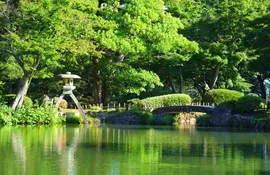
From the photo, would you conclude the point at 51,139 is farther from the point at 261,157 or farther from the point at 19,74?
the point at 19,74

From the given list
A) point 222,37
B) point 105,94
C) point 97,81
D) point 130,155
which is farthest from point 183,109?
point 130,155

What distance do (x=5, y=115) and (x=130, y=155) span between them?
1232 centimetres

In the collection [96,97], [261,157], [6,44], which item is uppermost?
[6,44]

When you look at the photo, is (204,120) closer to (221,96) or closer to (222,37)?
(221,96)

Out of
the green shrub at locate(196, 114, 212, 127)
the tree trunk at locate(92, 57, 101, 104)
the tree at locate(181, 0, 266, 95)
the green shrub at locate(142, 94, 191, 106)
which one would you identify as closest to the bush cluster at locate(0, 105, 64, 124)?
the green shrub at locate(142, 94, 191, 106)

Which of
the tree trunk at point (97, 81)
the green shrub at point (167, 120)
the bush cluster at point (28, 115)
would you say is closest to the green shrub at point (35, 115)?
the bush cluster at point (28, 115)

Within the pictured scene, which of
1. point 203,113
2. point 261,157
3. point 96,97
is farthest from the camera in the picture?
point 96,97

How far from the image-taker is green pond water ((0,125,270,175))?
395 inches

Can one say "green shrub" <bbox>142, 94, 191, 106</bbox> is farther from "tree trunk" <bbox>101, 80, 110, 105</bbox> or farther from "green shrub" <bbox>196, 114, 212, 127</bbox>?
"tree trunk" <bbox>101, 80, 110, 105</bbox>

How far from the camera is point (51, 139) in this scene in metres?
16.2

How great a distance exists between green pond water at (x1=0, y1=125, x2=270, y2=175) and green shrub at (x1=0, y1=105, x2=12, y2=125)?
5969mm

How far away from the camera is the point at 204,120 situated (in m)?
26.5

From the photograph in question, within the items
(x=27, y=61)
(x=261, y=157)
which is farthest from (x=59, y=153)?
(x=27, y=61)

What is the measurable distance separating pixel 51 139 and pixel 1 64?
14061 mm
